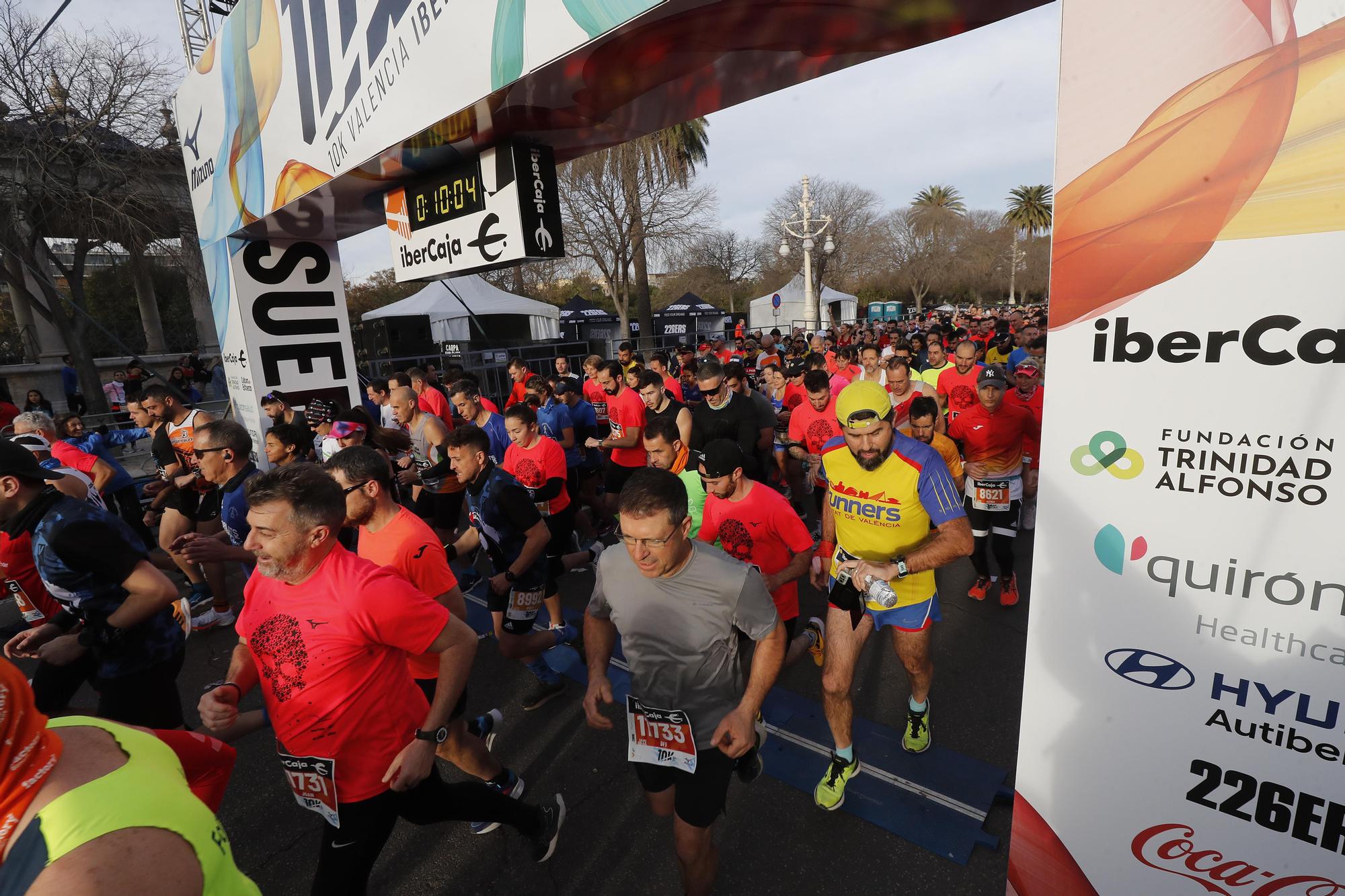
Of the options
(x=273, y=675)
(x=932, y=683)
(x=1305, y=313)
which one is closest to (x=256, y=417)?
(x=273, y=675)

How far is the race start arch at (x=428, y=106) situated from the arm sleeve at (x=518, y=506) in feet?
5.02

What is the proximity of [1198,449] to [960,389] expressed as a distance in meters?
5.46

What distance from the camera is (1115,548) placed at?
5.93ft

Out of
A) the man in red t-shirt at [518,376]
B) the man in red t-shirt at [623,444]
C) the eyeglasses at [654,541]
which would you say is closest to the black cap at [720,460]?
the eyeglasses at [654,541]

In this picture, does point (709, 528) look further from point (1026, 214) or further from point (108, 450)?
point (1026, 214)

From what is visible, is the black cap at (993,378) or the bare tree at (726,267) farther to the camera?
the bare tree at (726,267)

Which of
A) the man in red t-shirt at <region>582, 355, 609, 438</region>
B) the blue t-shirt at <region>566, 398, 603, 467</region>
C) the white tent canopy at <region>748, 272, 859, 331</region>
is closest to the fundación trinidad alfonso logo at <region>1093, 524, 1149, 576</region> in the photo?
the blue t-shirt at <region>566, 398, 603, 467</region>

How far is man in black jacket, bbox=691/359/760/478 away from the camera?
6.01 meters

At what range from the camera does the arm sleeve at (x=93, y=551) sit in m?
2.72

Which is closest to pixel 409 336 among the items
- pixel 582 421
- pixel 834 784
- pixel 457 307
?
pixel 457 307

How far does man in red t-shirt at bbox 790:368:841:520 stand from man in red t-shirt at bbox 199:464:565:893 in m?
4.23

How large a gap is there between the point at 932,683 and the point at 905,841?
1434 mm

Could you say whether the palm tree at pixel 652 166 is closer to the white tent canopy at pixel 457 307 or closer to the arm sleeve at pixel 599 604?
the white tent canopy at pixel 457 307

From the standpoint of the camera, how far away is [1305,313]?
1.44 meters
